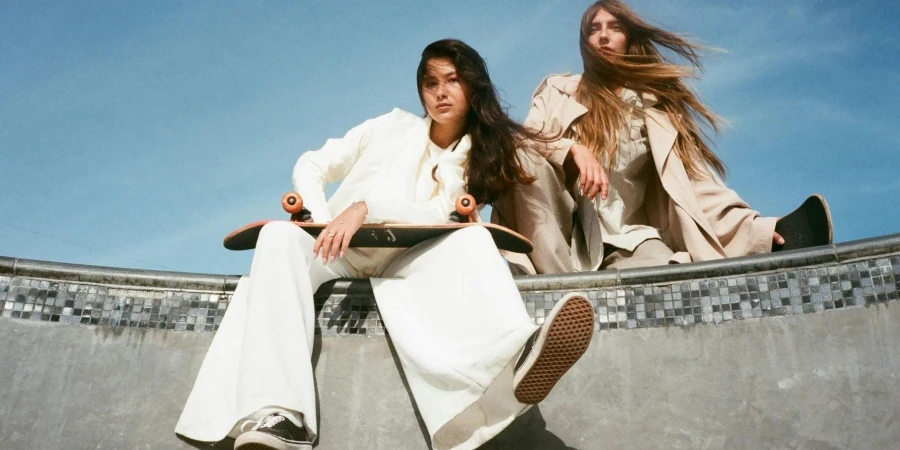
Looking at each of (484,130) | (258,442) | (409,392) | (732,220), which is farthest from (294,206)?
(732,220)

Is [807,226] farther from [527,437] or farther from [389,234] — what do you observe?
[389,234]

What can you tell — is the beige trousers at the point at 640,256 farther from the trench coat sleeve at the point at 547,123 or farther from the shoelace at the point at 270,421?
the shoelace at the point at 270,421

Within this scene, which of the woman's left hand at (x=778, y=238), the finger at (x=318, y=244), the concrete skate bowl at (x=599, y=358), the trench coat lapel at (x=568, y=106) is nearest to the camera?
the finger at (x=318, y=244)

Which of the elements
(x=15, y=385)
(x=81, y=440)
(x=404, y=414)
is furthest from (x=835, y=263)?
(x=15, y=385)

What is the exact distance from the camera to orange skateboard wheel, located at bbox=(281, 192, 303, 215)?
3.38 metres

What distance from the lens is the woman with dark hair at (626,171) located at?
4102mm

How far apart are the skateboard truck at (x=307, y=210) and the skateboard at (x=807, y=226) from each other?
1427 millimetres

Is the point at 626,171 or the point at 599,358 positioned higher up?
the point at 626,171

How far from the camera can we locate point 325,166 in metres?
3.67

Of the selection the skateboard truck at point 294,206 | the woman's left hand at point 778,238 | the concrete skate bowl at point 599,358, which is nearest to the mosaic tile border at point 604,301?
the concrete skate bowl at point 599,358

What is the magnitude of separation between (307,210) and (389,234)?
1.12ft

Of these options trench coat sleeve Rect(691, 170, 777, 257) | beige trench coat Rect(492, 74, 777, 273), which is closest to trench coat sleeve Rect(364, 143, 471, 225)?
beige trench coat Rect(492, 74, 777, 273)

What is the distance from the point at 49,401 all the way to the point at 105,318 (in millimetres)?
404

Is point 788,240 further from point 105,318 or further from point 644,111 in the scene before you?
point 105,318
